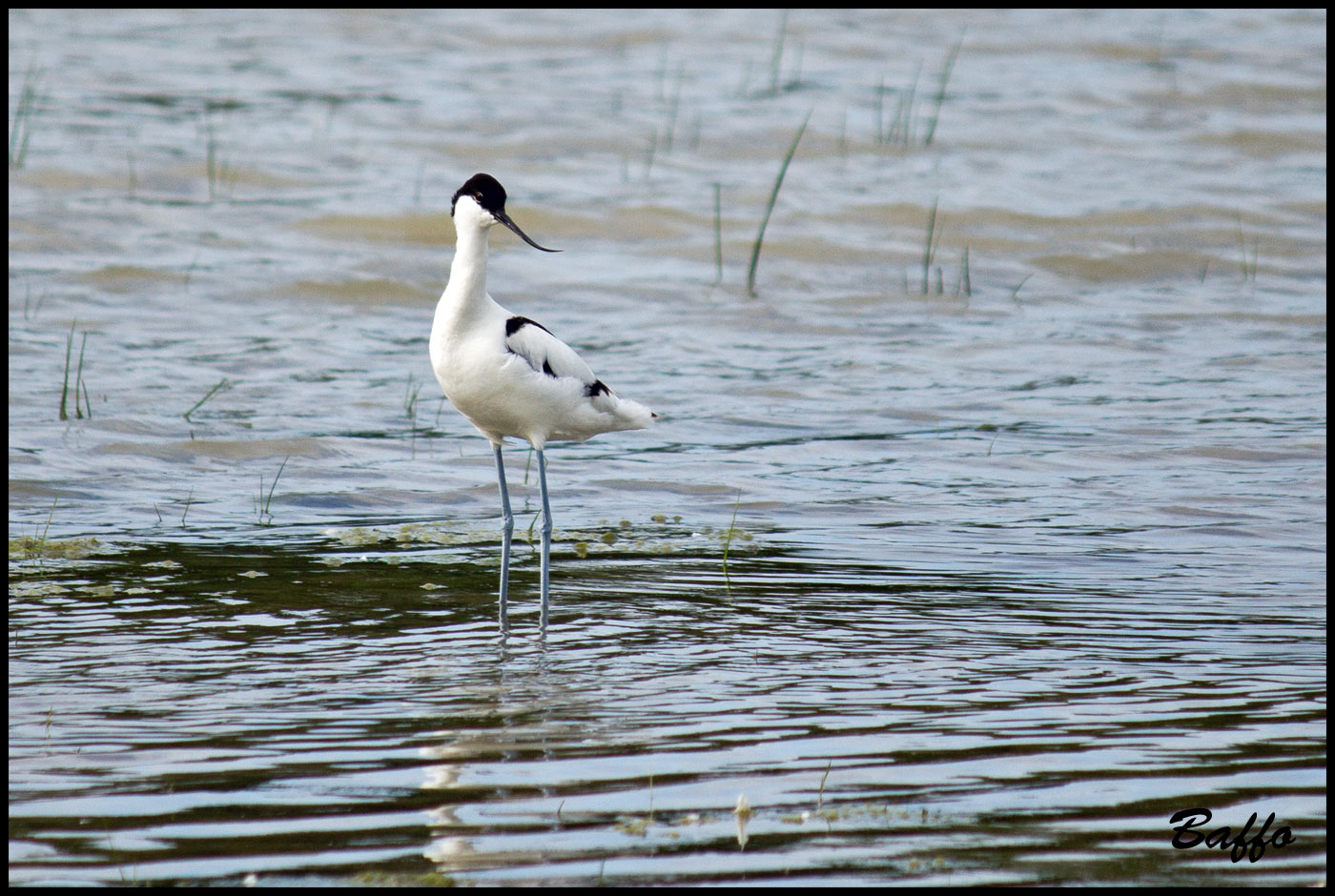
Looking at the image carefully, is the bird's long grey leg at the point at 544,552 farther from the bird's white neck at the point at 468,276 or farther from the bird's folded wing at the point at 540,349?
the bird's white neck at the point at 468,276

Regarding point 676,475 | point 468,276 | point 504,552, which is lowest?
point 676,475

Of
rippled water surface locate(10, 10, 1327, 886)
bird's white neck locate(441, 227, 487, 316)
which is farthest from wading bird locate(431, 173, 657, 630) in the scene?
rippled water surface locate(10, 10, 1327, 886)

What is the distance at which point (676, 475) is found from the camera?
8.31 meters

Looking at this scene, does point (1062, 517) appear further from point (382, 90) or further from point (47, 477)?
point (382, 90)

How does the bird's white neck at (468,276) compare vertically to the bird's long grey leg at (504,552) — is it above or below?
above

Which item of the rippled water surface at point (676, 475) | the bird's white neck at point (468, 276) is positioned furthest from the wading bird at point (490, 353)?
the rippled water surface at point (676, 475)

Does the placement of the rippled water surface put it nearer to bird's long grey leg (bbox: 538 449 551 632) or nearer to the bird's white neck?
bird's long grey leg (bbox: 538 449 551 632)

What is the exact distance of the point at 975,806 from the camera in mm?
3902

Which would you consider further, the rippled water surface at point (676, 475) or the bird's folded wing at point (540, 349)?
the bird's folded wing at point (540, 349)

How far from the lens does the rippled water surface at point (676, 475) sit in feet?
13.0

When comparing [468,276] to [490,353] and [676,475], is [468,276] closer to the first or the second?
[490,353]

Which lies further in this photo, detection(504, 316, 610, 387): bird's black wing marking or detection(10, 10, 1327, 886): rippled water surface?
detection(504, 316, 610, 387): bird's black wing marking

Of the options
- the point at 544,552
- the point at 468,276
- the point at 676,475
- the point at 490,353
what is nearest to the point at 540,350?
the point at 490,353

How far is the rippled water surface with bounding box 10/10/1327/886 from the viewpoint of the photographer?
396 cm
